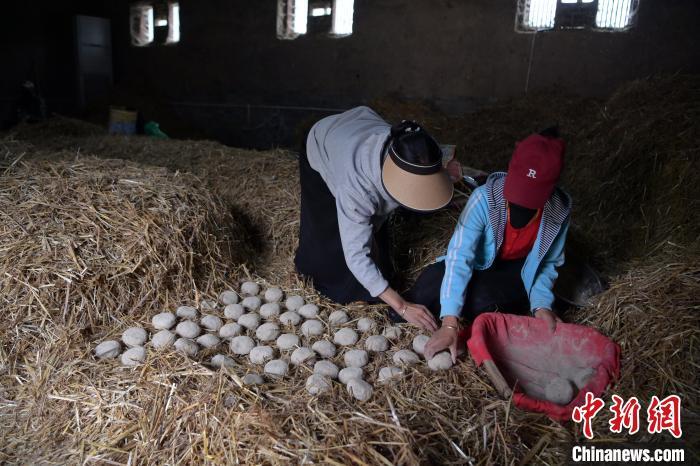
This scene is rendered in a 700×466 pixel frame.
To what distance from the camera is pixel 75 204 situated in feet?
8.57

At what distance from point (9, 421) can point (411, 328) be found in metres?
1.59

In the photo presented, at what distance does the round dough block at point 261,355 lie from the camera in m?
→ 2.13

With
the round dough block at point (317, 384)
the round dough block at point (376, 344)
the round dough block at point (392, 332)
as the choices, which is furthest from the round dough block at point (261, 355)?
the round dough block at point (392, 332)

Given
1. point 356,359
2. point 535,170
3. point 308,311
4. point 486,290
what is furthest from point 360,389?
point 535,170

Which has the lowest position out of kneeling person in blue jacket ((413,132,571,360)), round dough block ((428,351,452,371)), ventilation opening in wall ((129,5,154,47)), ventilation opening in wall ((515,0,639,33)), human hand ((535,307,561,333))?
round dough block ((428,351,452,371))

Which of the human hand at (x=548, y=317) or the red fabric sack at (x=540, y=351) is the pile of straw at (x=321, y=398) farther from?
the human hand at (x=548, y=317)

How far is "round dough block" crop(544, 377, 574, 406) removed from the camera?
76.7 inches

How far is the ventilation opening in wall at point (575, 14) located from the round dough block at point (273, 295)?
4680mm

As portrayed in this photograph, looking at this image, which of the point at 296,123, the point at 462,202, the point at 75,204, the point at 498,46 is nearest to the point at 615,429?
the point at 462,202

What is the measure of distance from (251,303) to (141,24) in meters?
8.74

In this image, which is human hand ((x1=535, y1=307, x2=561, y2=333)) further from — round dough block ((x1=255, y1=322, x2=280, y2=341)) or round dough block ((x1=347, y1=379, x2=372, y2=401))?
round dough block ((x1=255, y1=322, x2=280, y2=341))

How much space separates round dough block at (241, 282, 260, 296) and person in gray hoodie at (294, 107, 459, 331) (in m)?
0.26

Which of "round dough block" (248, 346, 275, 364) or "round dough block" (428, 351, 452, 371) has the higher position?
"round dough block" (428, 351, 452, 371)

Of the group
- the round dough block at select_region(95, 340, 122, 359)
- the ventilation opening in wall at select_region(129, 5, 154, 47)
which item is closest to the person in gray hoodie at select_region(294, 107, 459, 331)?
the round dough block at select_region(95, 340, 122, 359)
